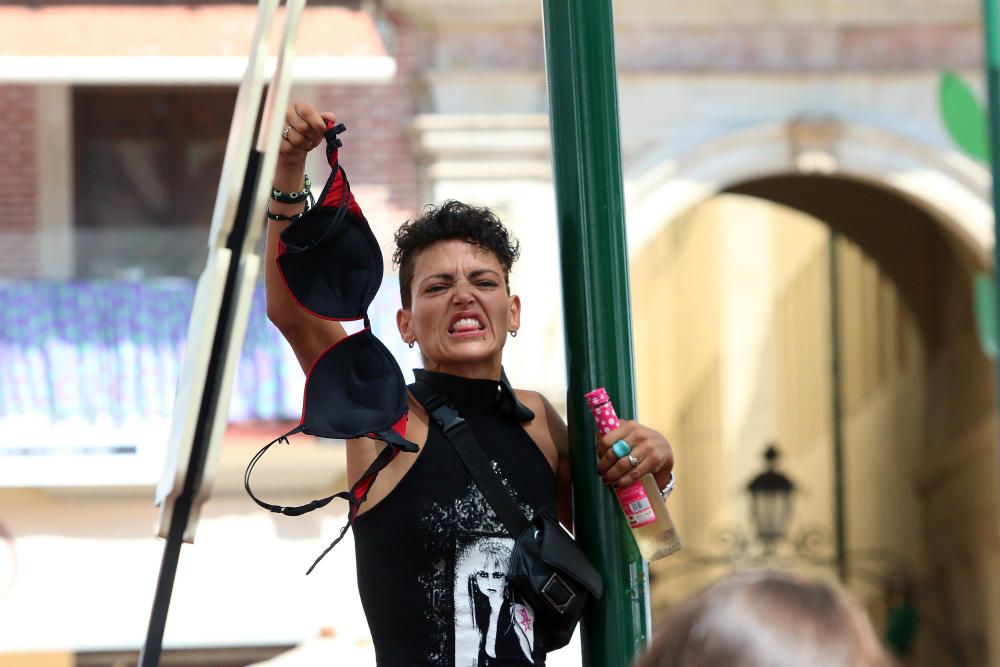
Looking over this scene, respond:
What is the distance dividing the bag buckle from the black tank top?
6cm

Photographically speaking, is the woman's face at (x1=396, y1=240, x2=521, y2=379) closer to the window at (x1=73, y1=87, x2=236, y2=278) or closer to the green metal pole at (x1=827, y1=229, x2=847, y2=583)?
the window at (x1=73, y1=87, x2=236, y2=278)

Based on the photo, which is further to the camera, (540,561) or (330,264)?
(330,264)

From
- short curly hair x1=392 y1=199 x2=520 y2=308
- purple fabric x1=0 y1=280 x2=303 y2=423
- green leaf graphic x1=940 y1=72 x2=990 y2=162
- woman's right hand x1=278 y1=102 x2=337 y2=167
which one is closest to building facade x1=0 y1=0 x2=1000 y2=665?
purple fabric x1=0 y1=280 x2=303 y2=423

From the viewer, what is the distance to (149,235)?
11.6 metres

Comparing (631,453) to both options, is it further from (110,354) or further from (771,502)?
(771,502)

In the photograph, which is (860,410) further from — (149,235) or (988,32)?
(988,32)

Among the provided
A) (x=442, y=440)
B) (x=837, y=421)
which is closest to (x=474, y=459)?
(x=442, y=440)

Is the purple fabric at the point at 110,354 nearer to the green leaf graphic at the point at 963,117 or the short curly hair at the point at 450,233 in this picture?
the green leaf graphic at the point at 963,117

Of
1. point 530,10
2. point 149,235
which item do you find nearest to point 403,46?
point 530,10

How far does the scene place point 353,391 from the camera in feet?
8.40

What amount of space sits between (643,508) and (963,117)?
684 cm

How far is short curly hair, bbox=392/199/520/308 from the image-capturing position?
2783 millimetres

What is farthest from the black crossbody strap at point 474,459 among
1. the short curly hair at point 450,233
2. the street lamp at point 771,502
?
the street lamp at point 771,502

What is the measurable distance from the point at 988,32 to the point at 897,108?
20.9 feet
